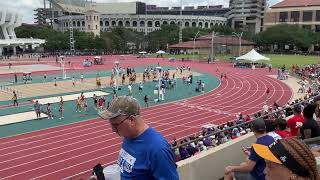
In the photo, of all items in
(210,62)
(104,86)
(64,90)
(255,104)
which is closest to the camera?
(255,104)

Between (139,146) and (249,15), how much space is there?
15011cm

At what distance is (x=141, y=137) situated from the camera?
2939 millimetres

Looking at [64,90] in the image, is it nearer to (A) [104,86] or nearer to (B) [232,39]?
(A) [104,86]

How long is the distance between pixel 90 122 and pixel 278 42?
78.2 metres

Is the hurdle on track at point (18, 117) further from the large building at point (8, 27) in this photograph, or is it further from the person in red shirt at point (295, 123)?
the large building at point (8, 27)

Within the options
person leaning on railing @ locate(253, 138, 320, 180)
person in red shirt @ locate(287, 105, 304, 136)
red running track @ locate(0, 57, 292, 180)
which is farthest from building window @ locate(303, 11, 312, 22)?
person leaning on railing @ locate(253, 138, 320, 180)

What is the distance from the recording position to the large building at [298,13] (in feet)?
355

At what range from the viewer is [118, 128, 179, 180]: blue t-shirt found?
2814 millimetres

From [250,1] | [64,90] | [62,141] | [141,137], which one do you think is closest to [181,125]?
[62,141]

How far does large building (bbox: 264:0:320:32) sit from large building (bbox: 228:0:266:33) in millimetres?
27315

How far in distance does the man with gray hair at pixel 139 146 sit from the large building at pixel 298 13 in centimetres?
11537

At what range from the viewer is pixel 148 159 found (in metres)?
2.86

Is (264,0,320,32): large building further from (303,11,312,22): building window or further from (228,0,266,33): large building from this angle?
(228,0,266,33): large building

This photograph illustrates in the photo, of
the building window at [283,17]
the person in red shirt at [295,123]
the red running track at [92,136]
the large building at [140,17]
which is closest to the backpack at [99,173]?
the person in red shirt at [295,123]
